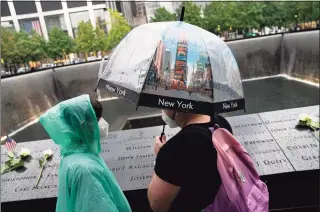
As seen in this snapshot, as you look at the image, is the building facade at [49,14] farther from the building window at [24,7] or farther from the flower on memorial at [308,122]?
the flower on memorial at [308,122]

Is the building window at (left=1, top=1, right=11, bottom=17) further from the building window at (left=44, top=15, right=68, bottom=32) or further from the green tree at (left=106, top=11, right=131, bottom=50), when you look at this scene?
the green tree at (left=106, top=11, right=131, bottom=50)

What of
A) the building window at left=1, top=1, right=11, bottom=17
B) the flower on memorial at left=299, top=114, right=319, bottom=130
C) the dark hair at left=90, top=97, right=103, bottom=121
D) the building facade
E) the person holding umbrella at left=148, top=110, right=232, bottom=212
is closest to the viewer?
the person holding umbrella at left=148, top=110, right=232, bottom=212

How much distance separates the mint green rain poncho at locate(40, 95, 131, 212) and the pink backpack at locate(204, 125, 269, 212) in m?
0.67

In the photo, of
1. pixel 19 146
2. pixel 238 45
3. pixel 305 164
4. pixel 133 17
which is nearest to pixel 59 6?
pixel 133 17

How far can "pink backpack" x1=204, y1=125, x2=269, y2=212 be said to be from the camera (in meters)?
1.18

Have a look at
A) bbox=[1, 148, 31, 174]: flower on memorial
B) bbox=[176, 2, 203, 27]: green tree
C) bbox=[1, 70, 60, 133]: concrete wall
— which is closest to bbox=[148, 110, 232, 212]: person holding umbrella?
bbox=[1, 148, 31, 174]: flower on memorial

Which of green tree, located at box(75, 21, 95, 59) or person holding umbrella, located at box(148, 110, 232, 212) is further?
green tree, located at box(75, 21, 95, 59)

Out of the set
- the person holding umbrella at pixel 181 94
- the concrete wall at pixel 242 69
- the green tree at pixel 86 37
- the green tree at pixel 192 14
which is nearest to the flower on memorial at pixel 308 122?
the person holding umbrella at pixel 181 94

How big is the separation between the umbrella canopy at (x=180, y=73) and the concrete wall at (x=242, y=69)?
9.95 metres

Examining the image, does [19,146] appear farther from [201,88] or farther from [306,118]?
[306,118]

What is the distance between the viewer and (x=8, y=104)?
10219mm

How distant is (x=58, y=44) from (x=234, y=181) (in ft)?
105

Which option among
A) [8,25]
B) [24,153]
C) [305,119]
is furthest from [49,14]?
[305,119]

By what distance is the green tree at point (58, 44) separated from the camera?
30.4 m
